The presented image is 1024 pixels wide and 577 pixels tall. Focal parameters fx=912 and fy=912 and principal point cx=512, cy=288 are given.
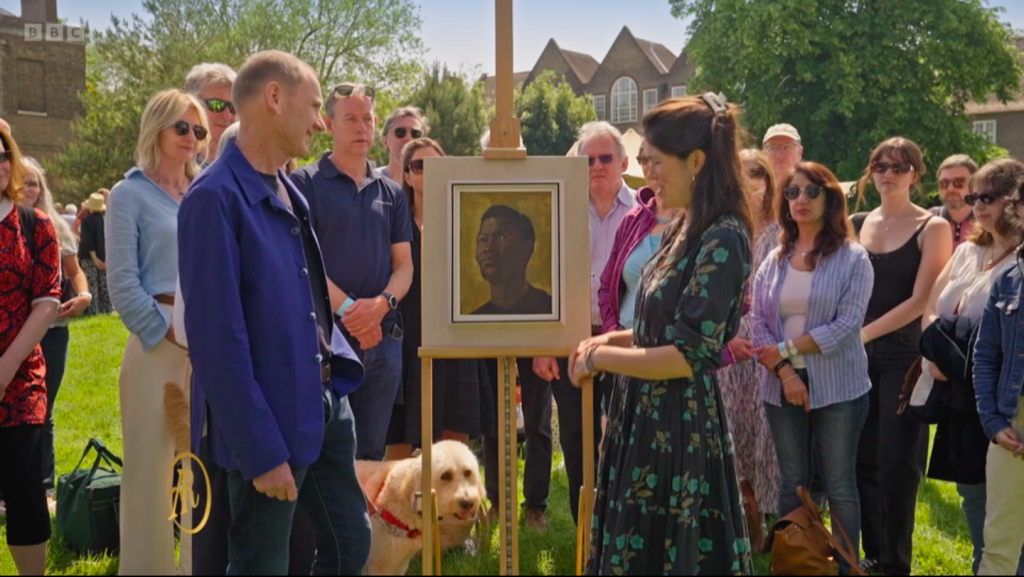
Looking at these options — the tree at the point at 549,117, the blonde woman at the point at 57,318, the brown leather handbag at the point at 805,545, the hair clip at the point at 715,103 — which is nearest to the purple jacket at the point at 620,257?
the brown leather handbag at the point at 805,545

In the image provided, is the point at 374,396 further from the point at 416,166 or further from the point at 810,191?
the point at 810,191

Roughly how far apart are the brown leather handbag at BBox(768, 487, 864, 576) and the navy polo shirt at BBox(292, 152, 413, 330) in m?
2.16

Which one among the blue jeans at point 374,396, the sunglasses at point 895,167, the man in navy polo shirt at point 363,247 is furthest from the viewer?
the sunglasses at point 895,167

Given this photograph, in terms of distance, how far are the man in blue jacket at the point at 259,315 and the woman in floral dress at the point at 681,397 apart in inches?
38.0

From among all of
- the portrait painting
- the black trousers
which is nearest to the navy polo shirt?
the portrait painting

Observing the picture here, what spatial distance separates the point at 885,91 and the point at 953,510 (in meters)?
25.3

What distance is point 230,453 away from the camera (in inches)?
104

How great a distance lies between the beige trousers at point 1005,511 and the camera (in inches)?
142

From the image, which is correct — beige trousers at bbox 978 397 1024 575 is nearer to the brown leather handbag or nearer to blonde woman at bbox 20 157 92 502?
the brown leather handbag

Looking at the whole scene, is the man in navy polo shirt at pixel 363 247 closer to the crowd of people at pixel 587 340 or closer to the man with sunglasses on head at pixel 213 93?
the crowd of people at pixel 587 340

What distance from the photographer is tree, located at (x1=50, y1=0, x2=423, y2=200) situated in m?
29.5

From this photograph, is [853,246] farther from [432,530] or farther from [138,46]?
[138,46]

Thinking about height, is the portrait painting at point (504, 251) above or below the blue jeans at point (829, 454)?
above

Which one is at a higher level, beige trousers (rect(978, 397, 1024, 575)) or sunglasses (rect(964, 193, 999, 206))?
sunglasses (rect(964, 193, 999, 206))
